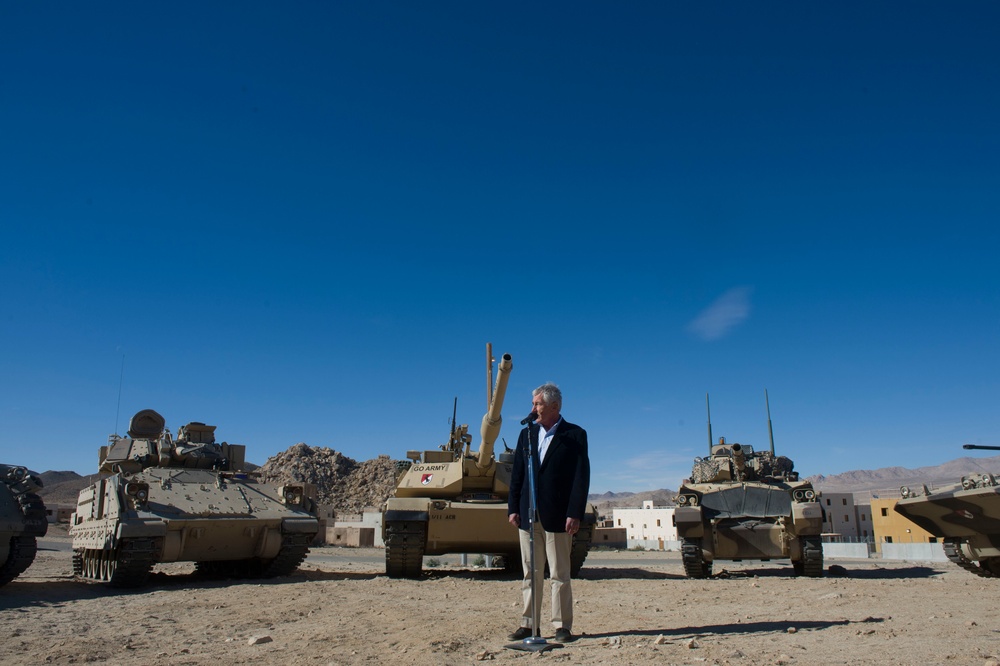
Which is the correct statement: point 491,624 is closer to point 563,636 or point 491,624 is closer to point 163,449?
point 563,636

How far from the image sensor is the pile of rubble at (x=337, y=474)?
76.8 m

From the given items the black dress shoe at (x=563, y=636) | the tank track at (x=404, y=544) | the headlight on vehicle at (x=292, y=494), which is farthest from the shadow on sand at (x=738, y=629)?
the headlight on vehicle at (x=292, y=494)

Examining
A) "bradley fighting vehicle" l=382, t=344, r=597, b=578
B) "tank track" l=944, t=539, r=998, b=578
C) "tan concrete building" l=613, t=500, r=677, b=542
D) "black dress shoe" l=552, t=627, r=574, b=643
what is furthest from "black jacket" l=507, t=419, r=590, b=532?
A: "tan concrete building" l=613, t=500, r=677, b=542

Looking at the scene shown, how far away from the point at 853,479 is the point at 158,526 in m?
185

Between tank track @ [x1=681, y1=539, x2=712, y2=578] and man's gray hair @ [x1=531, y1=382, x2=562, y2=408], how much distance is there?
803cm

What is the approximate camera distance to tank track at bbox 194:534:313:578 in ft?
43.7

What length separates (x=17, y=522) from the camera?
436 inches

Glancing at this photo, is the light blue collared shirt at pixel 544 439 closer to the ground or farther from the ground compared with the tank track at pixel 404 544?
farther from the ground

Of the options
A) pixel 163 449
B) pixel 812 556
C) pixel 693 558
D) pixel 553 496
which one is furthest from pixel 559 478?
pixel 163 449

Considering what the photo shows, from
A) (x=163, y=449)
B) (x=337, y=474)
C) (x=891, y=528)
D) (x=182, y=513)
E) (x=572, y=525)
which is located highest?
(x=337, y=474)

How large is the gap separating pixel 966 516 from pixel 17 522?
14.2m

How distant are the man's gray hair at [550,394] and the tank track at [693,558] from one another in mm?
8033

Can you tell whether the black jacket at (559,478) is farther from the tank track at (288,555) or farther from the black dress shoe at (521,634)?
the tank track at (288,555)

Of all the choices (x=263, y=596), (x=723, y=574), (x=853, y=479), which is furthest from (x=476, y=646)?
(x=853, y=479)
